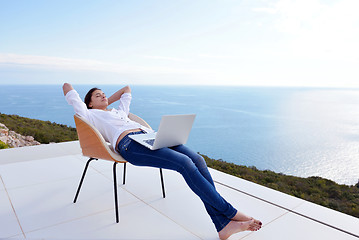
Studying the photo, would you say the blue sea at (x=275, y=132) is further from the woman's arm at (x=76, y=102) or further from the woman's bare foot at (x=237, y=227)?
the woman's bare foot at (x=237, y=227)

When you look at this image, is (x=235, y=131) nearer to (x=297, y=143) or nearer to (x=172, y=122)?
(x=297, y=143)

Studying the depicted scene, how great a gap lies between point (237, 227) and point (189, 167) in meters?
0.40

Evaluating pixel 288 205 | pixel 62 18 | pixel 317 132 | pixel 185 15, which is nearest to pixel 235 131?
pixel 317 132

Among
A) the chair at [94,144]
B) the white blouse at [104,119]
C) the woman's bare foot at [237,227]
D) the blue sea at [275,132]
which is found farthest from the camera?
the blue sea at [275,132]

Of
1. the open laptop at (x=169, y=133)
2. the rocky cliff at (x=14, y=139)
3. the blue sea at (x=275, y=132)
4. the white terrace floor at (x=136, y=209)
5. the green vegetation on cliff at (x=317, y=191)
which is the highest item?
the open laptop at (x=169, y=133)

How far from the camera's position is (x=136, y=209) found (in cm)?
194

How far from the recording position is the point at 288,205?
6.74 feet

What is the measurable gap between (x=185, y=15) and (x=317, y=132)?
22.7 meters

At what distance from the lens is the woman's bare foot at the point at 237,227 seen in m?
1.43

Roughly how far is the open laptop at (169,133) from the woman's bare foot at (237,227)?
0.59 metres

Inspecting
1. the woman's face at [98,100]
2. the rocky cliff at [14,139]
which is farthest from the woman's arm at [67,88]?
the rocky cliff at [14,139]

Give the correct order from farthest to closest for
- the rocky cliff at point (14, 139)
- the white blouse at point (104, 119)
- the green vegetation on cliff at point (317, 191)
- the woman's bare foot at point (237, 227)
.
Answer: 1. the rocky cliff at point (14, 139)
2. the green vegetation on cliff at point (317, 191)
3. the white blouse at point (104, 119)
4. the woman's bare foot at point (237, 227)

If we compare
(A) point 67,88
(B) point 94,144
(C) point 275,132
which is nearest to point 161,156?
(B) point 94,144

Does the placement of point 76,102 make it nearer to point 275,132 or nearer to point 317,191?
point 317,191
